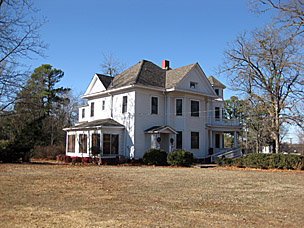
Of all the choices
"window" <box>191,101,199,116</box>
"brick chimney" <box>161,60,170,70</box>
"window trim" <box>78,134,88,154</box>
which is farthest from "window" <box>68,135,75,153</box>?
"brick chimney" <box>161,60,170,70</box>

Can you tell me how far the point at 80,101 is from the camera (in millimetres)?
49594

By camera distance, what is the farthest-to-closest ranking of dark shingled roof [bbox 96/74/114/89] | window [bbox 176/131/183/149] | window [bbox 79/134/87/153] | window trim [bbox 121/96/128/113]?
dark shingled roof [bbox 96/74/114/89] < window [bbox 176/131/183/149] < window trim [bbox 121/96/128/113] < window [bbox 79/134/87/153]

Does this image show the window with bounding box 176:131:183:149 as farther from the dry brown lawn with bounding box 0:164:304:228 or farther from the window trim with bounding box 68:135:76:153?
the dry brown lawn with bounding box 0:164:304:228

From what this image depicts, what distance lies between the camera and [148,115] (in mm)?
25703

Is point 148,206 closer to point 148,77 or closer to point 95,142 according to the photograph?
point 95,142

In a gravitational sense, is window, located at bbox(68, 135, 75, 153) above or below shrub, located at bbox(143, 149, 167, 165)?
above

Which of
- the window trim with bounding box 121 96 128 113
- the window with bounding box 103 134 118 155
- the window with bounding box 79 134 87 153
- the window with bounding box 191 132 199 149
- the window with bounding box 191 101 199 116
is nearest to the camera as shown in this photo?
the window with bounding box 103 134 118 155

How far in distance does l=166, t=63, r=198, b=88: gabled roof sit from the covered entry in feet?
13.9

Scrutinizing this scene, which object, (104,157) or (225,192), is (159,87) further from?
(225,192)

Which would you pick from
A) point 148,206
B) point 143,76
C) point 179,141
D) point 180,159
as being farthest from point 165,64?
point 148,206

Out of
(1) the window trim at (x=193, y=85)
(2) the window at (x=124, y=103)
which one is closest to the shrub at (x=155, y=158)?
(2) the window at (x=124, y=103)

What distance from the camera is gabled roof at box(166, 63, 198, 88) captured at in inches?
1060

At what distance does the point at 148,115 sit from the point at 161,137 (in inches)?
99.8

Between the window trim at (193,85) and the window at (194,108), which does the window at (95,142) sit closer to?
the window at (194,108)
